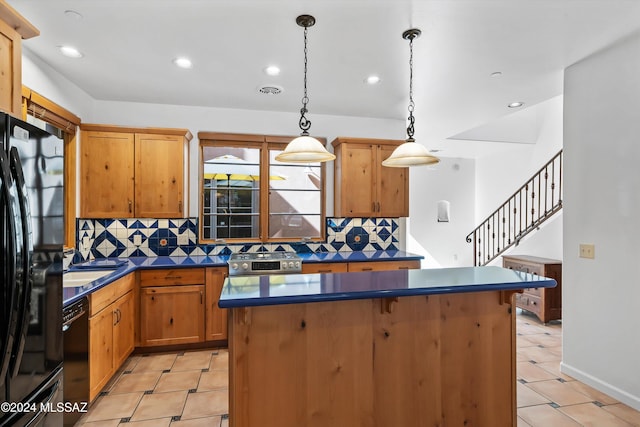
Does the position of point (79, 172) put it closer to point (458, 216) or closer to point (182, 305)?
point (182, 305)

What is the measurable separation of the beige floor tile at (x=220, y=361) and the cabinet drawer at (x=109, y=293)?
1081 millimetres

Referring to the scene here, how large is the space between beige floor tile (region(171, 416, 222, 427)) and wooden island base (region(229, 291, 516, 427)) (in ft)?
2.69

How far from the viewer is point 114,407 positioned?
254 centimetres

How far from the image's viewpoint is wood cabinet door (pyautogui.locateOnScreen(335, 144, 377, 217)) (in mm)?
4176

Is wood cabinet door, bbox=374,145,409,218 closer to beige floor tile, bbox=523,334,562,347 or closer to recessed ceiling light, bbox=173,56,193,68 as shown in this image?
beige floor tile, bbox=523,334,562,347

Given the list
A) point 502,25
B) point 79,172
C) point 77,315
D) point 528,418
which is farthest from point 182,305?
point 502,25

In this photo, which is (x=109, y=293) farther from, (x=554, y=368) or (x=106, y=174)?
(x=554, y=368)

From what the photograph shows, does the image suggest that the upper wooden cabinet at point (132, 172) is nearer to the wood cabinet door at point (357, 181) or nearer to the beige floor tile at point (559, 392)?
the wood cabinet door at point (357, 181)

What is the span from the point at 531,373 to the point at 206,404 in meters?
2.84

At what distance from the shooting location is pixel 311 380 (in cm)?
183

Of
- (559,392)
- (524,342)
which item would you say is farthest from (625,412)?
(524,342)

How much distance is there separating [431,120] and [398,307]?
11.3 feet

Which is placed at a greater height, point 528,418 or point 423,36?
point 423,36

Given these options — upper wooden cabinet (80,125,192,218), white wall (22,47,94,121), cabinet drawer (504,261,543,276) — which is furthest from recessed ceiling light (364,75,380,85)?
cabinet drawer (504,261,543,276)
